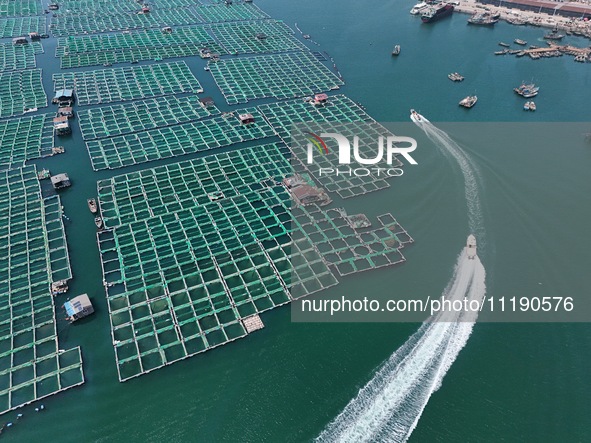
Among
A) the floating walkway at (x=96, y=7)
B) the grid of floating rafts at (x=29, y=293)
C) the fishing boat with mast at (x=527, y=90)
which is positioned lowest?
the grid of floating rafts at (x=29, y=293)

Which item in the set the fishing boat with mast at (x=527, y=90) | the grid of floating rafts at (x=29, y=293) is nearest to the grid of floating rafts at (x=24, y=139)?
the grid of floating rafts at (x=29, y=293)

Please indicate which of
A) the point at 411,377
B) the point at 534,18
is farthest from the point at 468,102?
the point at 534,18

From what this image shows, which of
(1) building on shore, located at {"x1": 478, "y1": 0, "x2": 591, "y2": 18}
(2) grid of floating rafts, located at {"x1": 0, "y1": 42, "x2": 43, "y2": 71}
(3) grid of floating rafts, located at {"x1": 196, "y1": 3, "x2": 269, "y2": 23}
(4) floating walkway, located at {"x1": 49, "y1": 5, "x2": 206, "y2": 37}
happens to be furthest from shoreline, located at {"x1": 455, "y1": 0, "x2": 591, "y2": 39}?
(2) grid of floating rafts, located at {"x1": 0, "y1": 42, "x2": 43, "y2": 71}

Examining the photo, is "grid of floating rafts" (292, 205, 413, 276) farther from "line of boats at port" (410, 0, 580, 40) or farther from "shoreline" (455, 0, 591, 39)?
"shoreline" (455, 0, 591, 39)

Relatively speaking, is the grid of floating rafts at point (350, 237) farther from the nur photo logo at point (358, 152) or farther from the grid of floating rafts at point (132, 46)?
the grid of floating rafts at point (132, 46)

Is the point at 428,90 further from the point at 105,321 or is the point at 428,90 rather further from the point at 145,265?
the point at 105,321

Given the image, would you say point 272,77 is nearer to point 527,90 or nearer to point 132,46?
point 132,46
